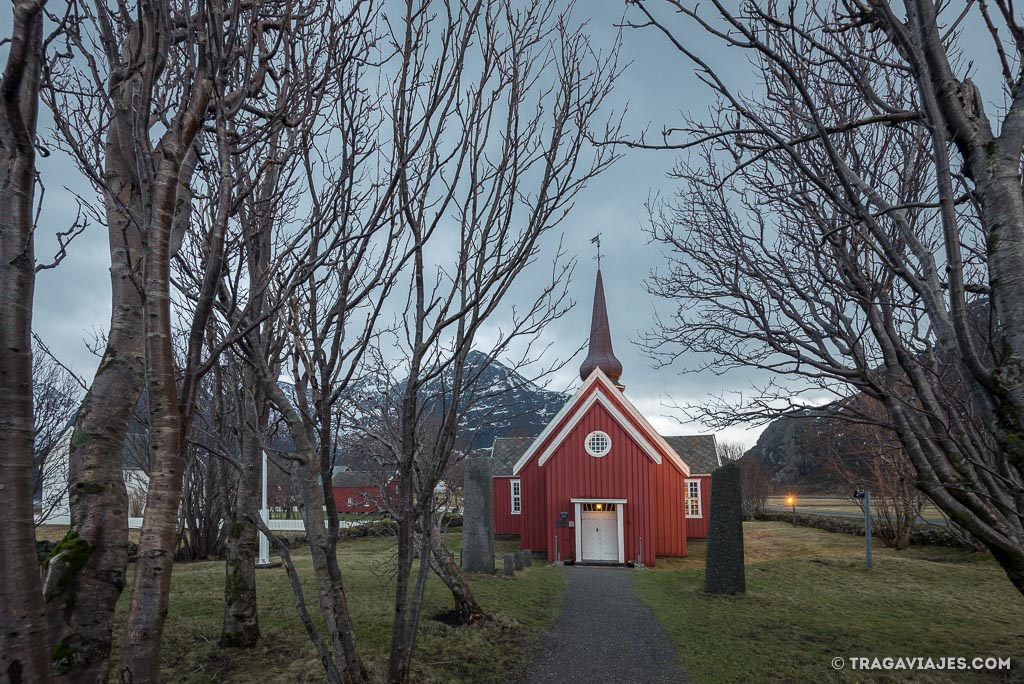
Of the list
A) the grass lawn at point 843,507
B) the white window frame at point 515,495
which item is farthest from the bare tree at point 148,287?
the grass lawn at point 843,507

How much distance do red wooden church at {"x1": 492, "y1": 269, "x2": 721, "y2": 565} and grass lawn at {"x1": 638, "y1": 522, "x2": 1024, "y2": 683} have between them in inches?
156

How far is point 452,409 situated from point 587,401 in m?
17.0

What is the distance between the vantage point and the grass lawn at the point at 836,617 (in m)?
7.09

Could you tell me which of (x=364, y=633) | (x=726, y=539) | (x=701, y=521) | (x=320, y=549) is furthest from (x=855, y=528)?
(x=320, y=549)

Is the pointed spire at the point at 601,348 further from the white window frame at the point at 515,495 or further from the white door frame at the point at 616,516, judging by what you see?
the white door frame at the point at 616,516

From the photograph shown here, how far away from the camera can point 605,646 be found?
8164 millimetres

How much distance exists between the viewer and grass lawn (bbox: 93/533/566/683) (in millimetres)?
6121

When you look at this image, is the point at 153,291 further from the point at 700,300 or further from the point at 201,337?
the point at 700,300

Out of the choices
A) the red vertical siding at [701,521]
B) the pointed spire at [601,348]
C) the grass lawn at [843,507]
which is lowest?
the grass lawn at [843,507]

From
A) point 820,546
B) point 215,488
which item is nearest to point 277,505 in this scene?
point 215,488

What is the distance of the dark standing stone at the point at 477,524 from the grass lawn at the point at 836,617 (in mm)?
3547

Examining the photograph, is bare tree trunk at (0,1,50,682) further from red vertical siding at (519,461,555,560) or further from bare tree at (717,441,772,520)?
bare tree at (717,441,772,520)

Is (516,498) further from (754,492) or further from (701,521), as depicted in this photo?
(754,492)

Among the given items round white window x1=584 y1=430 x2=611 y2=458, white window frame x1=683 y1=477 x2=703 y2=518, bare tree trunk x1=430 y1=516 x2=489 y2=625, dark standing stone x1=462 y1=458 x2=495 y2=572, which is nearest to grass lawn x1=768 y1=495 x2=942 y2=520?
white window frame x1=683 y1=477 x2=703 y2=518
